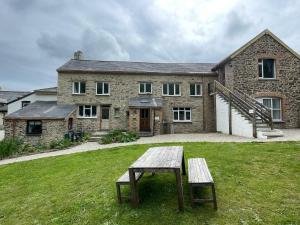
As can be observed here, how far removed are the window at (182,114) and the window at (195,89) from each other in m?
1.80

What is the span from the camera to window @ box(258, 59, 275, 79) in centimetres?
2005

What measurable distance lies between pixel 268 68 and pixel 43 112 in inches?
822

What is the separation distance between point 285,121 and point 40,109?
Answer: 74.2ft

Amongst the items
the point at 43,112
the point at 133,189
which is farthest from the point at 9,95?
the point at 133,189

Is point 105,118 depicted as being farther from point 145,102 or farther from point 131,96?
point 145,102

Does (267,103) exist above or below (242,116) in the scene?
above

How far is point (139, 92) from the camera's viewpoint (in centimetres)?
2270

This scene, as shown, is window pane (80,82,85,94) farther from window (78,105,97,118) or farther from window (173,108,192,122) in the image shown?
window (173,108,192,122)

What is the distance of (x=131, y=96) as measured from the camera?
889 inches

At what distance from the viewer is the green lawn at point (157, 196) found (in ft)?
13.6

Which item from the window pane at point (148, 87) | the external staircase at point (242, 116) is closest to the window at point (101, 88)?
the window pane at point (148, 87)

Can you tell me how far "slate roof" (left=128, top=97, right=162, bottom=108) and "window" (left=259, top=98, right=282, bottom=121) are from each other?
30.8 feet

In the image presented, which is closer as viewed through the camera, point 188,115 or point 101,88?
point 101,88

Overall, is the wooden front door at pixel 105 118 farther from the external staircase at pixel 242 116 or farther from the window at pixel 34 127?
the external staircase at pixel 242 116
